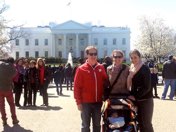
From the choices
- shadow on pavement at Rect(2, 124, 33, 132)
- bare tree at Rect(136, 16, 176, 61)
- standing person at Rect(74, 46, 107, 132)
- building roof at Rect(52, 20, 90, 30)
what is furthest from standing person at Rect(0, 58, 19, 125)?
building roof at Rect(52, 20, 90, 30)

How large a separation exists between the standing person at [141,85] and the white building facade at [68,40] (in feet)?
339

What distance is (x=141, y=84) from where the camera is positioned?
292 inches

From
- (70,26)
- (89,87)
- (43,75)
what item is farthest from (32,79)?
(70,26)

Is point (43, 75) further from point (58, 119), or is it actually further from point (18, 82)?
point (58, 119)

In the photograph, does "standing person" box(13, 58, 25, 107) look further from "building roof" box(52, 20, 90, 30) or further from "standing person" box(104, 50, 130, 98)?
"building roof" box(52, 20, 90, 30)

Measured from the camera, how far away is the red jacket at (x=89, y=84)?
7301 millimetres

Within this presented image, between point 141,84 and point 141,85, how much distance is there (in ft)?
0.06

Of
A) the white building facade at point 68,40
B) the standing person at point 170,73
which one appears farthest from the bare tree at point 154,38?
the standing person at point 170,73

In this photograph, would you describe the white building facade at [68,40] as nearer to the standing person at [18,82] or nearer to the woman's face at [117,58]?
the standing person at [18,82]

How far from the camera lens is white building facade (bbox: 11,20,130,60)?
372 feet

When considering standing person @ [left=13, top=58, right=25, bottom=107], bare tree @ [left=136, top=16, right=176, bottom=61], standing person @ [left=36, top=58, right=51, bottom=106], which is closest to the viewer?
standing person @ [left=36, top=58, right=51, bottom=106]

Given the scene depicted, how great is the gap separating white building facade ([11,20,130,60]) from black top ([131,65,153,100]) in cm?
10339

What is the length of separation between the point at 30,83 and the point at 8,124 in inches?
185

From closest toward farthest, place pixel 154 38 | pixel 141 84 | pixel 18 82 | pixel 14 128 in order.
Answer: pixel 141 84 < pixel 14 128 < pixel 18 82 < pixel 154 38
